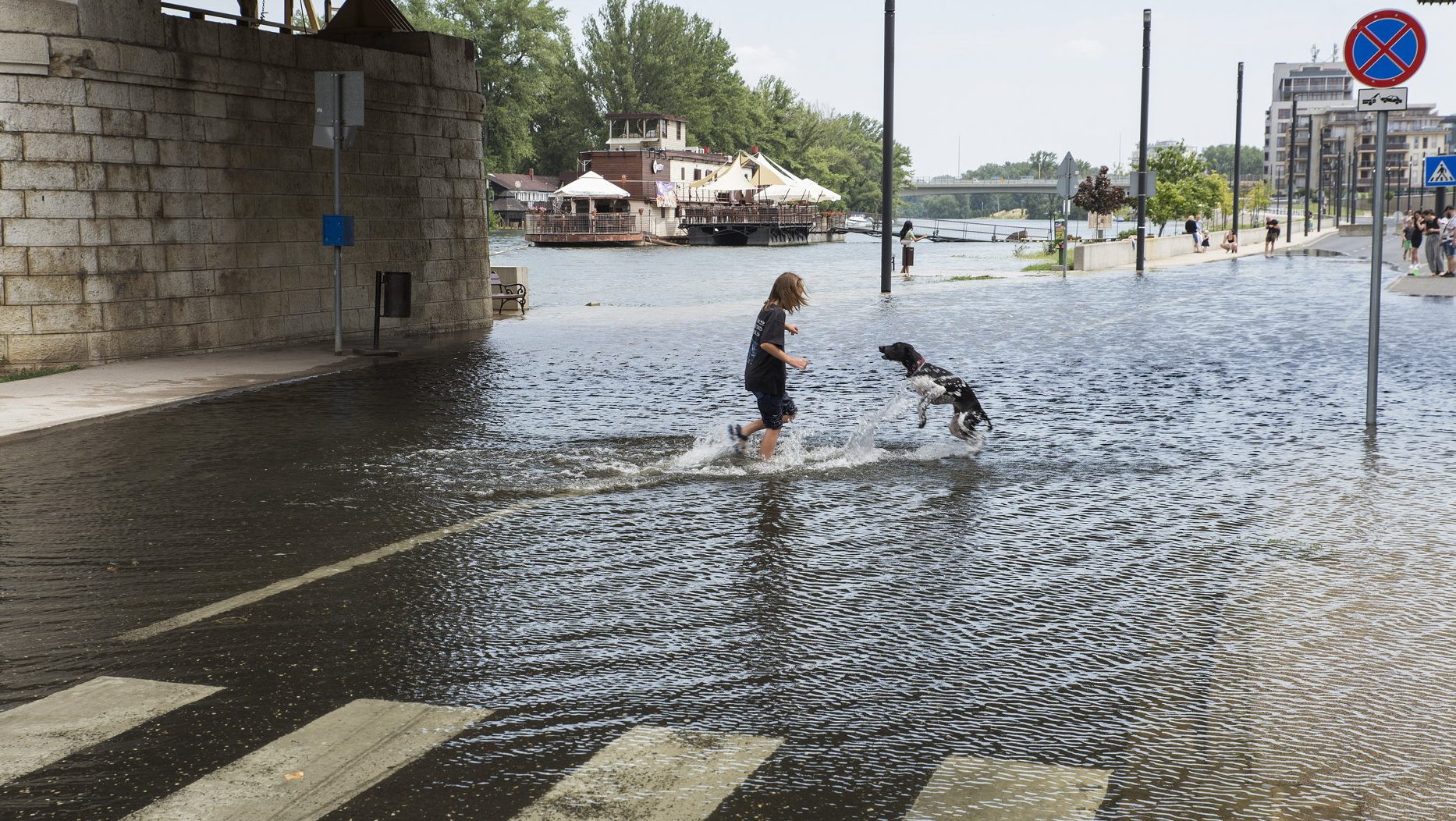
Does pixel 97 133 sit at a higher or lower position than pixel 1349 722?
higher

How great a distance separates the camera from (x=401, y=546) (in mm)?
7422

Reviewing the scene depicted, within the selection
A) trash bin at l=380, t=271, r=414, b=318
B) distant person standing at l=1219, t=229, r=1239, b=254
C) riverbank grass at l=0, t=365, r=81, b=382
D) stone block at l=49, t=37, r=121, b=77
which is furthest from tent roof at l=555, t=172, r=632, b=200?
riverbank grass at l=0, t=365, r=81, b=382

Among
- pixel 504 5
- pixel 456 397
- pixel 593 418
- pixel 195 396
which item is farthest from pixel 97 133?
pixel 504 5

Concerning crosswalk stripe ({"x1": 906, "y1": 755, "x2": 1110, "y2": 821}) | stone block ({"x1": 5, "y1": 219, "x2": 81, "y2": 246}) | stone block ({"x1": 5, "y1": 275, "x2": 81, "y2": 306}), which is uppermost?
stone block ({"x1": 5, "y1": 219, "x2": 81, "y2": 246})

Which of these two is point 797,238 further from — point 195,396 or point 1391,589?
point 1391,589

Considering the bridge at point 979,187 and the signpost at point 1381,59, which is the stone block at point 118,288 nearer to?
the signpost at point 1381,59

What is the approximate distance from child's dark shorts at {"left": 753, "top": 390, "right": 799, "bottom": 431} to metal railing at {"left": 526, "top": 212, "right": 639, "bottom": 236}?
8637 centimetres

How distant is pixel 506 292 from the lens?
26.8 meters

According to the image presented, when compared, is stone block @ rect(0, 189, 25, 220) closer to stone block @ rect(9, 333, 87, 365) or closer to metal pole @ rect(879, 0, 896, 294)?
stone block @ rect(9, 333, 87, 365)

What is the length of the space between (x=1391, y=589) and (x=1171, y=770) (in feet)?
9.04

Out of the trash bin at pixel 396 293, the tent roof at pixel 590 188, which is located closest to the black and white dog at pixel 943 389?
the trash bin at pixel 396 293

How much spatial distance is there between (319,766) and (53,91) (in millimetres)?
12477

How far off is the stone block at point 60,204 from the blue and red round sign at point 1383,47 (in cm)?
1215

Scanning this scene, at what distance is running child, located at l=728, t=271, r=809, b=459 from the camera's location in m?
9.71
